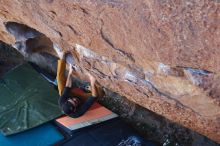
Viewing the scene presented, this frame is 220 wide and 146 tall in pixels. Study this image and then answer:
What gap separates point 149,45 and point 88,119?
8.09 ft

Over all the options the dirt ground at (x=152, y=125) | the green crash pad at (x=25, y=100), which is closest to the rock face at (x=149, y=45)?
the dirt ground at (x=152, y=125)

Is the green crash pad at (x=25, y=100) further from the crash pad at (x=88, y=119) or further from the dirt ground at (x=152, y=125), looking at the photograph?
the dirt ground at (x=152, y=125)

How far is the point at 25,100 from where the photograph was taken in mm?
4312

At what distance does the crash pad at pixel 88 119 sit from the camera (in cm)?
386

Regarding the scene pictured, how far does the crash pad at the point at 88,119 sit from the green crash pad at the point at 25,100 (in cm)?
18

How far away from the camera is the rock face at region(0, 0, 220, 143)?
1360 millimetres

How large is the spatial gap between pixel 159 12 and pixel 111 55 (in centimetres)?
61

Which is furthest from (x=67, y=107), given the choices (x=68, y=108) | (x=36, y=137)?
(x=36, y=137)

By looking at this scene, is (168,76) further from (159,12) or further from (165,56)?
(159,12)

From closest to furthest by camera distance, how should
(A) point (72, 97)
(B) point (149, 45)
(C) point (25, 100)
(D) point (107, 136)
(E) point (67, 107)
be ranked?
(B) point (149, 45) < (E) point (67, 107) < (A) point (72, 97) < (D) point (107, 136) < (C) point (25, 100)

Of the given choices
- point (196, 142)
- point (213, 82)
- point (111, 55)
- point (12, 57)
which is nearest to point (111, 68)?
point (111, 55)

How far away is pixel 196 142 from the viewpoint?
11.7ft

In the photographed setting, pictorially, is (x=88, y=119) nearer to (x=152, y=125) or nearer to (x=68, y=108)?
(x=68, y=108)

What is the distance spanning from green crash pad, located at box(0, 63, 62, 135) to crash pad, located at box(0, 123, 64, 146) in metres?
0.06
